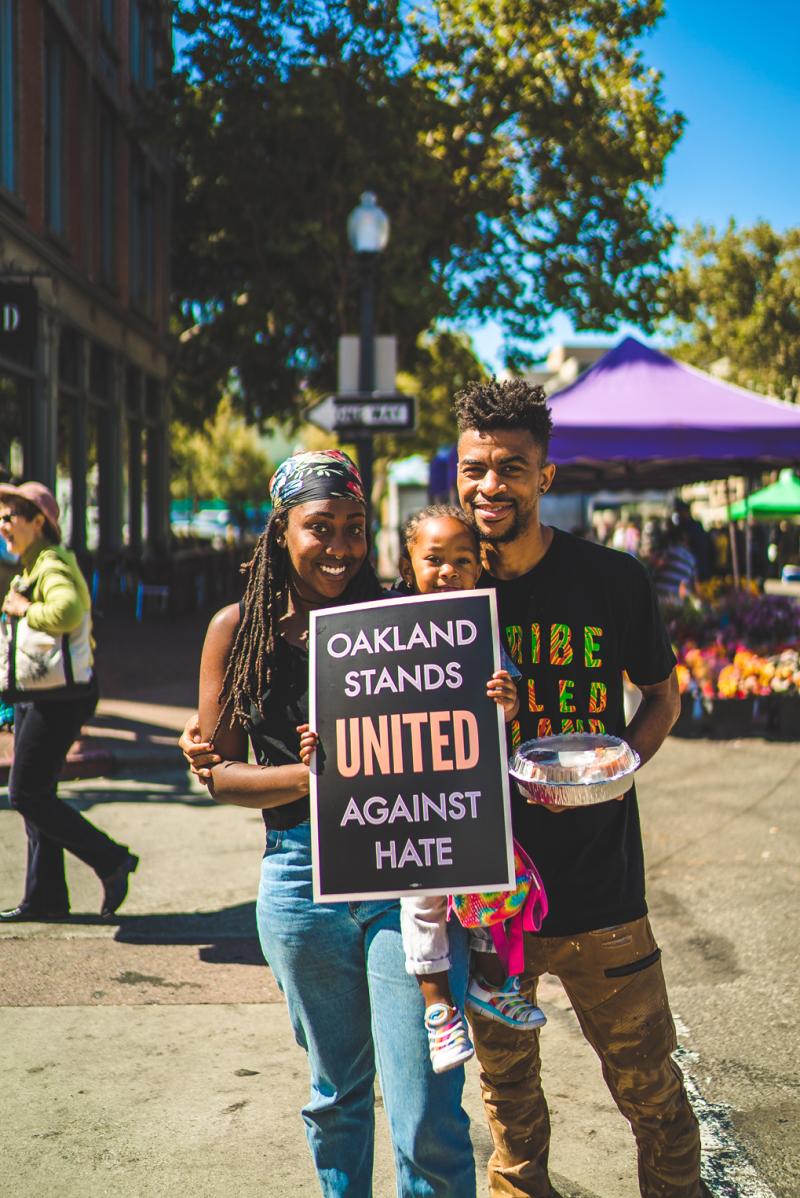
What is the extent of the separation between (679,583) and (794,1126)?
9.18 metres

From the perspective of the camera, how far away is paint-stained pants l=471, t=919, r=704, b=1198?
110 inches

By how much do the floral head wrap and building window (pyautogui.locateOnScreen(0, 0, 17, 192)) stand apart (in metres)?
13.3

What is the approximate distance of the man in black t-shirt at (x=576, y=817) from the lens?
110 inches

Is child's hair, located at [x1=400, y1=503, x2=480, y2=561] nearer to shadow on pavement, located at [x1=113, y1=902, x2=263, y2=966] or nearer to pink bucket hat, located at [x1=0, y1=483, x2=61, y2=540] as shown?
shadow on pavement, located at [x1=113, y1=902, x2=263, y2=966]

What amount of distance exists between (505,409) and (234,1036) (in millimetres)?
2673

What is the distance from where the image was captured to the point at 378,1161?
3.49 m

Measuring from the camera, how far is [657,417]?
35.4ft

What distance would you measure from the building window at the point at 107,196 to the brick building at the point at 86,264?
0.03 meters

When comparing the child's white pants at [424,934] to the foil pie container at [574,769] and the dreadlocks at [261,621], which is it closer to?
the foil pie container at [574,769]

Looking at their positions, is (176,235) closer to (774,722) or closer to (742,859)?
(774,722)

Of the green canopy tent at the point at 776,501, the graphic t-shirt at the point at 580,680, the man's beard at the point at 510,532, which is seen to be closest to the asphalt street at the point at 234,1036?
the graphic t-shirt at the point at 580,680

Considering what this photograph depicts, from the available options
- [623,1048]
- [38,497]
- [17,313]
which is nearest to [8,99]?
[17,313]

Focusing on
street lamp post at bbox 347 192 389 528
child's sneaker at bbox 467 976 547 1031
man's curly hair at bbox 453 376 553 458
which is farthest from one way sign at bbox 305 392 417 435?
child's sneaker at bbox 467 976 547 1031

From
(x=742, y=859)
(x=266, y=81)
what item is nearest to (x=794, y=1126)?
(x=742, y=859)
